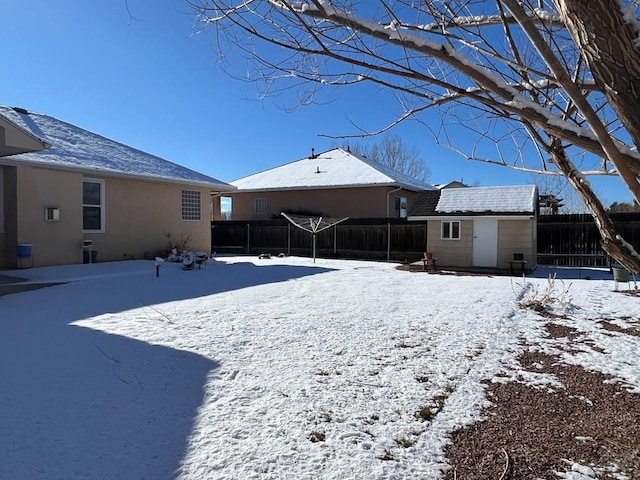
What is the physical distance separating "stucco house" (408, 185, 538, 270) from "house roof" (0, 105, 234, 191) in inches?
324

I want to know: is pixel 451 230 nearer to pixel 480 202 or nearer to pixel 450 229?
pixel 450 229

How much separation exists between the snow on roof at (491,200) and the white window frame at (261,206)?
1153cm

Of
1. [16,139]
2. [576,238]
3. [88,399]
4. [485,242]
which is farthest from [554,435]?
[576,238]

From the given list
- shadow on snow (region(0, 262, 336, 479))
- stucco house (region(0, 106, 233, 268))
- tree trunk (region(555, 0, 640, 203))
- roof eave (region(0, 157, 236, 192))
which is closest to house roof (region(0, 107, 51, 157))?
stucco house (region(0, 106, 233, 268))

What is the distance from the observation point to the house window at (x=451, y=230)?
15500 mm

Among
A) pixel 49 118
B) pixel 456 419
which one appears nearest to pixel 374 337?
pixel 456 419

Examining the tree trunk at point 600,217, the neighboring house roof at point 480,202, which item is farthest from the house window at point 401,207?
the tree trunk at point 600,217

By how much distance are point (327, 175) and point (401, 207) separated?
4499mm

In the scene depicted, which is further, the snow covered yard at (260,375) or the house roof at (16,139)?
the house roof at (16,139)

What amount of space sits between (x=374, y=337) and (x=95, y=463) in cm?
359

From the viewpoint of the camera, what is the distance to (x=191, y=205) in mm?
15641

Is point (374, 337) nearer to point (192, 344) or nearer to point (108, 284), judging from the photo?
point (192, 344)

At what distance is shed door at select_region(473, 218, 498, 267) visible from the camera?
14.7m

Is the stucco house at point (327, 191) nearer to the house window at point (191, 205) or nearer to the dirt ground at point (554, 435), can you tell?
the house window at point (191, 205)
